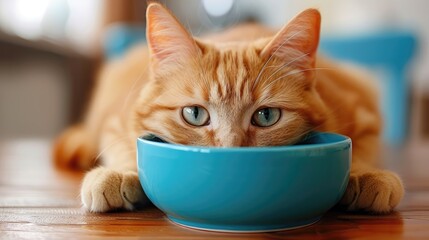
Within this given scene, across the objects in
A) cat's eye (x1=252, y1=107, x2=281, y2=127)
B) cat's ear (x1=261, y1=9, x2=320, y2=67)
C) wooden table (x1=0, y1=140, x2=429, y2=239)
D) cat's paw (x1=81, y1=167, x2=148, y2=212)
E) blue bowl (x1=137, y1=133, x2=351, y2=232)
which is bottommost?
wooden table (x1=0, y1=140, x2=429, y2=239)

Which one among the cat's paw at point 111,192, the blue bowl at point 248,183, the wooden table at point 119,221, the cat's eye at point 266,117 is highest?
the cat's eye at point 266,117

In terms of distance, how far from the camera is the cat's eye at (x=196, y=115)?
1045 mm

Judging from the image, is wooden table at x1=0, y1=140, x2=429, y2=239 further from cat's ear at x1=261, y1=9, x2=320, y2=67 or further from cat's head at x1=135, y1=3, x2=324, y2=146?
cat's ear at x1=261, y1=9, x2=320, y2=67

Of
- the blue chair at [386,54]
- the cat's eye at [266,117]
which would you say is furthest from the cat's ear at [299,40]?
the blue chair at [386,54]

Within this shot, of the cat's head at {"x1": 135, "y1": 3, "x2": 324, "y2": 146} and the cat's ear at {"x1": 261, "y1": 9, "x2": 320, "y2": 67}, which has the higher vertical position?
the cat's ear at {"x1": 261, "y1": 9, "x2": 320, "y2": 67}

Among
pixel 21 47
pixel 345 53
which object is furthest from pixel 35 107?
pixel 345 53

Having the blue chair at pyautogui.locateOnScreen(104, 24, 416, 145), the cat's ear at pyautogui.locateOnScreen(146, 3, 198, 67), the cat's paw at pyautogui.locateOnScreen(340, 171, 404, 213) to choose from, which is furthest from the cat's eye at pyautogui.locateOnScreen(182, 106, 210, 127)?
the blue chair at pyautogui.locateOnScreen(104, 24, 416, 145)

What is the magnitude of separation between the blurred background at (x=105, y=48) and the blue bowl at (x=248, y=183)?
1.50 meters

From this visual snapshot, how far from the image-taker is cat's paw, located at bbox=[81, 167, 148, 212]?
1.01 meters

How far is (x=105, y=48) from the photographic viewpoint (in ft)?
12.8

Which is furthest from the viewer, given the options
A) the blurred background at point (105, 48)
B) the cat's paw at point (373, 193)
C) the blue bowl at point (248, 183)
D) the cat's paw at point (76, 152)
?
the blurred background at point (105, 48)

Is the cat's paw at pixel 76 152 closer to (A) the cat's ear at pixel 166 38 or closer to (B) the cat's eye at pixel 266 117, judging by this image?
(A) the cat's ear at pixel 166 38

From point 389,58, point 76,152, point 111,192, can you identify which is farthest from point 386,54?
point 111,192

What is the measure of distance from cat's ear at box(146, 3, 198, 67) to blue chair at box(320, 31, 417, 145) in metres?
1.92
